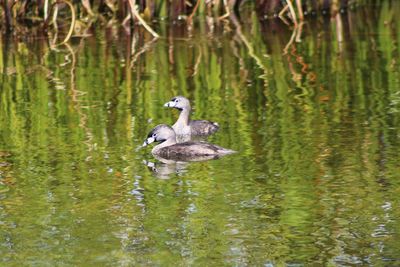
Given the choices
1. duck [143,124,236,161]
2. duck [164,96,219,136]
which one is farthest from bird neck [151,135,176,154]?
duck [164,96,219,136]

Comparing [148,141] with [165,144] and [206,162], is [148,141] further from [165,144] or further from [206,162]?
[206,162]

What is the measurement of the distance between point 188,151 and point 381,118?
71.1 inches

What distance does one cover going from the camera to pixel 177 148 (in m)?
9.80

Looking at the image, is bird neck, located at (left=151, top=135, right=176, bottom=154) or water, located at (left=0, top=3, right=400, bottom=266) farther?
bird neck, located at (left=151, top=135, right=176, bottom=154)

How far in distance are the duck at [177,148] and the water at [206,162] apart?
11 cm

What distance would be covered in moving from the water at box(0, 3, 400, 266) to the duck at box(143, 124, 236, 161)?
11cm

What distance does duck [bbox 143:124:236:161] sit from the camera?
9469 mm

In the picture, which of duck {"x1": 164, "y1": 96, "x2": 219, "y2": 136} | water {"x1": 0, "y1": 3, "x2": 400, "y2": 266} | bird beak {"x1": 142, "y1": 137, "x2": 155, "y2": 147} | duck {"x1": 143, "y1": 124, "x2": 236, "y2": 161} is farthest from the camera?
duck {"x1": 164, "y1": 96, "x2": 219, "y2": 136}

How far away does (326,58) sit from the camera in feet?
47.2

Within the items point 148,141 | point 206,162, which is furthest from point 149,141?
point 206,162

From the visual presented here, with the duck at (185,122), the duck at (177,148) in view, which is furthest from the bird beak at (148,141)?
the duck at (185,122)

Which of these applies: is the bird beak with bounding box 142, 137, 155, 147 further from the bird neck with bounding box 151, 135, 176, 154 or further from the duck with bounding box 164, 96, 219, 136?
the duck with bounding box 164, 96, 219, 136

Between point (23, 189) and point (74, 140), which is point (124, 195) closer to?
point (23, 189)

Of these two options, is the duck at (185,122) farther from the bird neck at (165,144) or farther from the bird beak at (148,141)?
the bird beak at (148,141)
